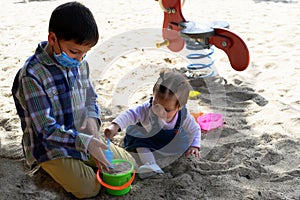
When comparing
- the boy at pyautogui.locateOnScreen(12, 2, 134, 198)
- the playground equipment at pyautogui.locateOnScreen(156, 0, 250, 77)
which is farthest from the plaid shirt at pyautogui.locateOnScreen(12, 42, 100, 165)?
the playground equipment at pyautogui.locateOnScreen(156, 0, 250, 77)

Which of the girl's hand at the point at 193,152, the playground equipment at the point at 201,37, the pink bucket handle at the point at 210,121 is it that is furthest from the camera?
the playground equipment at the point at 201,37

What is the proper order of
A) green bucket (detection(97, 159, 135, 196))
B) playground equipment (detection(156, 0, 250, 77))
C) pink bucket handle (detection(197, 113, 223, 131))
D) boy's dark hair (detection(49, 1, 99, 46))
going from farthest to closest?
1. playground equipment (detection(156, 0, 250, 77))
2. pink bucket handle (detection(197, 113, 223, 131))
3. green bucket (detection(97, 159, 135, 196))
4. boy's dark hair (detection(49, 1, 99, 46))

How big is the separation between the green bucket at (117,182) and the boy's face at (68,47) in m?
0.47

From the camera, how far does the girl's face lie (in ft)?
5.47

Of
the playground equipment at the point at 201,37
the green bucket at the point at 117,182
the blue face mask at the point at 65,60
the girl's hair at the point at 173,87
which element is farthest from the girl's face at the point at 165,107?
the playground equipment at the point at 201,37

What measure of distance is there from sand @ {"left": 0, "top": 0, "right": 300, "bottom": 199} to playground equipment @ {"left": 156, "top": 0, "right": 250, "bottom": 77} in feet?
0.66

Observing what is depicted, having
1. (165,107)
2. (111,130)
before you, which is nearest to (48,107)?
(111,130)

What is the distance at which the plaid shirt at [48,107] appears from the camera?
145 cm

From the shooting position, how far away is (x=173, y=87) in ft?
5.49

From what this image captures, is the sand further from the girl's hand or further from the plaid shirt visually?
the plaid shirt

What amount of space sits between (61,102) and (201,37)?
3.56ft

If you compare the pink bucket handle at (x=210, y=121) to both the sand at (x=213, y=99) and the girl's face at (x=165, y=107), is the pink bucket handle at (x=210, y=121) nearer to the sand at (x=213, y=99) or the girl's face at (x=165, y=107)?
the sand at (x=213, y=99)

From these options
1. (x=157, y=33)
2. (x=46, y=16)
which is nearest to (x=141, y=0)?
(x=46, y=16)

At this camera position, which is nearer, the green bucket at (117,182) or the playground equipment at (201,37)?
the green bucket at (117,182)
